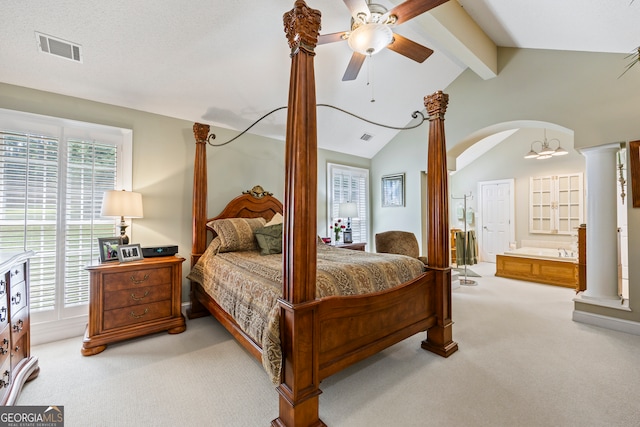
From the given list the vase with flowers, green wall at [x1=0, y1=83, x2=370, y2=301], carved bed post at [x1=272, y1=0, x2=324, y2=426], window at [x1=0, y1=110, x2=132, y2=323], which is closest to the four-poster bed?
carved bed post at [x1=272, y1=0, x2=324, y2=426]

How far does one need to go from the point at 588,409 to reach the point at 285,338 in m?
2.02

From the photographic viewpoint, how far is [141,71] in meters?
2.71

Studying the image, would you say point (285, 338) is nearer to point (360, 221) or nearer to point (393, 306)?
point (393, 306)

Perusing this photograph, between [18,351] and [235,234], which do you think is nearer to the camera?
[18,351]

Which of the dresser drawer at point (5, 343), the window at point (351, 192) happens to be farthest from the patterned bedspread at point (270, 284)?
the window at point (351, 192)

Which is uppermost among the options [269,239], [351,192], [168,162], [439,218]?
[168,162]

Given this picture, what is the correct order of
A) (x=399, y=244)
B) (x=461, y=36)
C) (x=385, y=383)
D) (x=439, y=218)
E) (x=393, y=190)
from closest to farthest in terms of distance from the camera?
(x=385, y=383)
(x=439, y=218)
(x=461, y=36)
(x=399, y=244)
(x=393, y=190)

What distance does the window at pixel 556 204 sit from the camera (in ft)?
19.6

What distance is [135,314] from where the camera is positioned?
102 inches

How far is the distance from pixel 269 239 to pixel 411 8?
2.54m

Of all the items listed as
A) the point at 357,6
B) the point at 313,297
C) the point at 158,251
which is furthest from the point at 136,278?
the point at 357,6

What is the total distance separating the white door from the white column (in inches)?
165

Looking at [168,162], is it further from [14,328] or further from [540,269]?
[540,269]

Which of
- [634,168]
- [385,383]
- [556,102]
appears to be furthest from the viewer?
[556,102]
